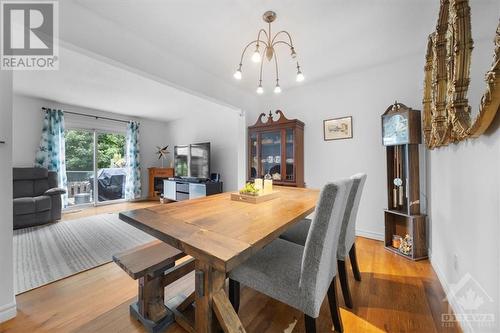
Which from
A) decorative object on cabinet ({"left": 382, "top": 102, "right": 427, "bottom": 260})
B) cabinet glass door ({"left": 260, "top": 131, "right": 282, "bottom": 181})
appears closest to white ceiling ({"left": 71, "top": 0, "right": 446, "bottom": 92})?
decorative object on cabinet ({"left": 382, "top": 102, "right": 427, "bottom": 260})

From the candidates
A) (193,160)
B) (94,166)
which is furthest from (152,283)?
(94,166)

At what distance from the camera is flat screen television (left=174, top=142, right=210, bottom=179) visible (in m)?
4.70

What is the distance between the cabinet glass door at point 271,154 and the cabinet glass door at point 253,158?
0.34 feet

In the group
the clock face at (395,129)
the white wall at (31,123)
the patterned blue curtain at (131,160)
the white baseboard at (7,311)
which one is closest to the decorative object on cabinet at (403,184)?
the clock face at (395,129)

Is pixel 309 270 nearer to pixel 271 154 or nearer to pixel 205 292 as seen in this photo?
pixel 205 292

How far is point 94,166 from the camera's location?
4.81 meters

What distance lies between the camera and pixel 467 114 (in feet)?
3.60

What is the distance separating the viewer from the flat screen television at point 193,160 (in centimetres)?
470

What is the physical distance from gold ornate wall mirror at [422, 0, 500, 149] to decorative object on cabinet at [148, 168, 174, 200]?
5514 mm

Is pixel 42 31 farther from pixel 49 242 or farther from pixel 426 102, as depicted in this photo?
pixel 426 102

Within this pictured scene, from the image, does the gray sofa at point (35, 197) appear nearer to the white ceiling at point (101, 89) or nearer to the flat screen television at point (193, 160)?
the white ceiling at point (101, 89)

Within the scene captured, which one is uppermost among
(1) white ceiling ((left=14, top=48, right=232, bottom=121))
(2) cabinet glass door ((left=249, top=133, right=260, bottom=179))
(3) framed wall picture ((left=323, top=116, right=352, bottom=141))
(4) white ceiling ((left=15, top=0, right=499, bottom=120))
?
(1) white ceiling ((left=14, top=48, right=232, bottom=121))

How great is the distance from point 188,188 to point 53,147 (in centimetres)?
277

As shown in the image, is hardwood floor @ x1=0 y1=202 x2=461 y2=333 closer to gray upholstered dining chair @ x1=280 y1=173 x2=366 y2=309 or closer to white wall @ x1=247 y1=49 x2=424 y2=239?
gray upholstered dining chair @ x1=280 y1=173 x2=366 y2=309
